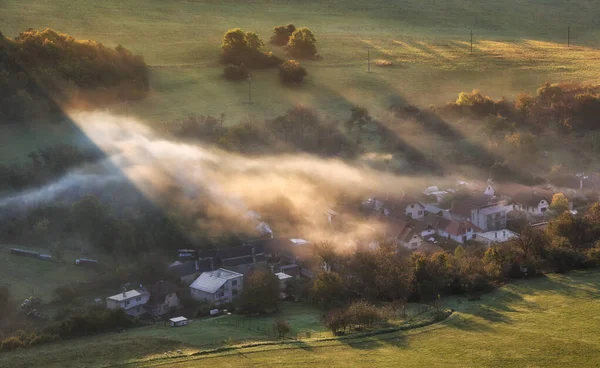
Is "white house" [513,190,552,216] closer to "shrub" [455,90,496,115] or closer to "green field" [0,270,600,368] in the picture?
"green field" [0,270,600,368]

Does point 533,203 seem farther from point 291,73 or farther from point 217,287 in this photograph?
point 291,73

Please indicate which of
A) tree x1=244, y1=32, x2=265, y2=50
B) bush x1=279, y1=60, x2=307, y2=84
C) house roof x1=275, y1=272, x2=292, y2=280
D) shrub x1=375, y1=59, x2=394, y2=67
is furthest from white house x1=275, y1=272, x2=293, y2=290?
shrub x1=375, y1=59, x2=394, y2=67

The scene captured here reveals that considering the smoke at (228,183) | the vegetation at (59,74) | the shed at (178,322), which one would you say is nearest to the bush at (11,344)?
the shed at (178,322)

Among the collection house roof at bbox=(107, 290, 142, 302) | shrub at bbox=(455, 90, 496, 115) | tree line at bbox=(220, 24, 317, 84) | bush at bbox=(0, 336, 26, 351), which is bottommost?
house roof at bbox=(107, 290, 142, 302)

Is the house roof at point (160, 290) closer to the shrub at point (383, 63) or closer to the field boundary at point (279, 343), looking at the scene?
the field boundary at point (279, 343)

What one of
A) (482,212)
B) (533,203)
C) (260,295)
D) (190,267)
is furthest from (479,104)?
(260,295)

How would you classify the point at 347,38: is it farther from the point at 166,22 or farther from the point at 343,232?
the point at 343,232

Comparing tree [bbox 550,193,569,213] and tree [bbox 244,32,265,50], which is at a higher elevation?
tree [bbox 244,32,265,50]

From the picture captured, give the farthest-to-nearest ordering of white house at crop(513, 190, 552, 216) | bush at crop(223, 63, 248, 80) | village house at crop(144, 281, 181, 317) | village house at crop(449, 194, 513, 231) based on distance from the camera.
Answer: bush at crop(223, 63, 248, 80) → white house at crop(513, 190, 552, 216) → village house at crop(449, 194, 513, 231) → village house at crop(144, 281, 181, 317)
